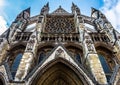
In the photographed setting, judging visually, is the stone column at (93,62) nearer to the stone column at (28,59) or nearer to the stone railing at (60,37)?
the stone railing at (60,37)

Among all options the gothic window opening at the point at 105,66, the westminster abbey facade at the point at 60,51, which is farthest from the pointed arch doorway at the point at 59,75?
the gothic window opening at the point at 105,66

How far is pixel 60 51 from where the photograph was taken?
13.5 meters

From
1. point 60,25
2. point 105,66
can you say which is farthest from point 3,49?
point 105,66

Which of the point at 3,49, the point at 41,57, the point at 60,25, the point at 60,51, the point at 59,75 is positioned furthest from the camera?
the point at 60,25

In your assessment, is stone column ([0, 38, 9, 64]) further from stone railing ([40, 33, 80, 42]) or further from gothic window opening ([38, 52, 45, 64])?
stone railing ([40, 33, 80, 42])

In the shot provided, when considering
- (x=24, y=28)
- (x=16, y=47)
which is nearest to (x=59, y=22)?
(x=24, y=28)

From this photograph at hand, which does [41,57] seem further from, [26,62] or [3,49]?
[3,49]

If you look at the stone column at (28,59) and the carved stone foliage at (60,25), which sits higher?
the carved stone foliage at (60,25)

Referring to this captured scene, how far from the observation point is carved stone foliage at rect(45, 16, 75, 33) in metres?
18.5

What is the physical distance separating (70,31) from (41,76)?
762 cm

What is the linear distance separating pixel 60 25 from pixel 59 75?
772 cm

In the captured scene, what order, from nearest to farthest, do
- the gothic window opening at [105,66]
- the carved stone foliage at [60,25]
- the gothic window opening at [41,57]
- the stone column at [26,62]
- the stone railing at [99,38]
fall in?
1. the stone column at [26,62]
2. the gothic window opening at [105,66]
3. the gothic window opening at [41,57]
4. the stone railing at [99,38]
5. the carved stone foliage at [60,25]

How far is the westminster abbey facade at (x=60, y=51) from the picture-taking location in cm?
1198

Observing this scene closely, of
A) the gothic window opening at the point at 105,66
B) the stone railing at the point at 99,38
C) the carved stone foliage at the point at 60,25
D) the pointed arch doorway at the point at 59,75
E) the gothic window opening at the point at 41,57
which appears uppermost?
the carved stone foliage at the point at 60,25
